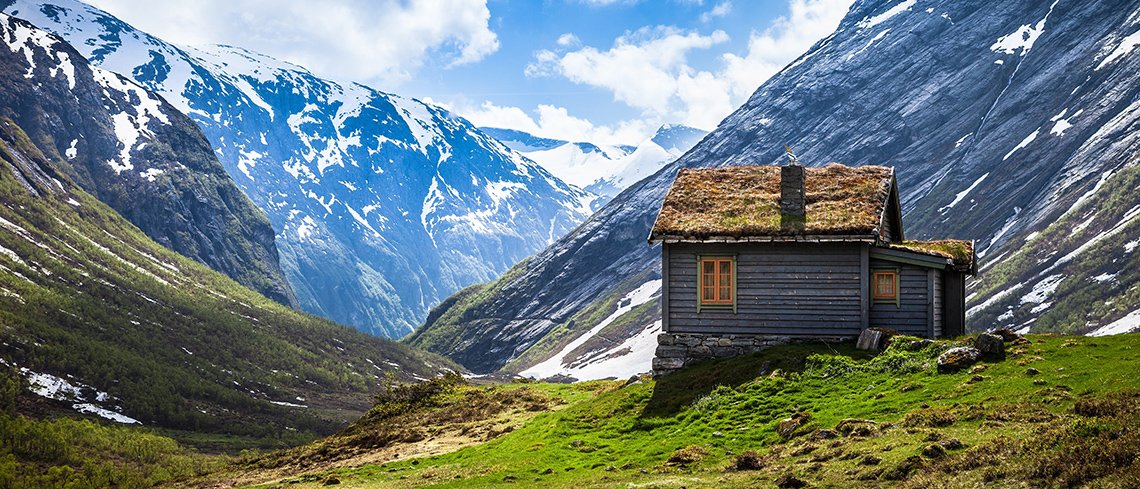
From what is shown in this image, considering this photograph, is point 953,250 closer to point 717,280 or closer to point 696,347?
point 717,280

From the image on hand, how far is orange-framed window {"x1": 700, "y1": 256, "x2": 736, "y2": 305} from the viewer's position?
124 ft

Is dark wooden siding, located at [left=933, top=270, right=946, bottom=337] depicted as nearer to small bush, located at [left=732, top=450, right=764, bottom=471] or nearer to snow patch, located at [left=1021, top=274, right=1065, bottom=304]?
small bush, located at [left=732, top=450, right=764, bottom=471]

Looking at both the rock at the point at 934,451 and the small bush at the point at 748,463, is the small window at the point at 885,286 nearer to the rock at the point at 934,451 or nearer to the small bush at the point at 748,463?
the small bush at the point at 748,463

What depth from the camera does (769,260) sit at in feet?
123

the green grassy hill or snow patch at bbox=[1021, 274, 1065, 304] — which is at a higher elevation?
snow patch at bbox=[1021, 274, 1065, 304]

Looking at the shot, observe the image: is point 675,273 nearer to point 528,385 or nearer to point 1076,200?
point 528,385

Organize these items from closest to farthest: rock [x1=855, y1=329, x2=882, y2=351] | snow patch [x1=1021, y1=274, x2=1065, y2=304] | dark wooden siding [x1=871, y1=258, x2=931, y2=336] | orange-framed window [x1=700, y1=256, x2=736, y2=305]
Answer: rock [x1=855, y1=329, x2=882, y2=351], dark wooden siding [x1=871, y1=258, x2=931, y2=336], orange-framed window [x1=700, y1=256, x2=736, y2=305], snow patch [x1=1021, y1=274, x2=1065, y2=304]

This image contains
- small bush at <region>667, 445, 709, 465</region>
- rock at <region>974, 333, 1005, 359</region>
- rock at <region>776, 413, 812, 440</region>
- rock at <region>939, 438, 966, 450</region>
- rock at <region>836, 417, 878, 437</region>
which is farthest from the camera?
rock at <region>974, 333, 1005, 359</region>

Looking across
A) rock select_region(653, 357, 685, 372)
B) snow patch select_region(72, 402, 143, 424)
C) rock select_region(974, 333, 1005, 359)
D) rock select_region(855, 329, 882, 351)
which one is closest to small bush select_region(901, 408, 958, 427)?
rock select_region(974, 333, 1005, 359)

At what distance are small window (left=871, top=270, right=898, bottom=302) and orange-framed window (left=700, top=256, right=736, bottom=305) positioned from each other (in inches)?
223

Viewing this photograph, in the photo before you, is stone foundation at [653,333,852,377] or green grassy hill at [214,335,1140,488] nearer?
green grassy hill at [214,335,1140,488]

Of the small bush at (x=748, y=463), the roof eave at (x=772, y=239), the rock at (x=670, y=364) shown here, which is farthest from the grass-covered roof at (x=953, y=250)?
the small bush at (x=748, y=463)

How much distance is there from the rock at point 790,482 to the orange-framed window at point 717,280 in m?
17.9

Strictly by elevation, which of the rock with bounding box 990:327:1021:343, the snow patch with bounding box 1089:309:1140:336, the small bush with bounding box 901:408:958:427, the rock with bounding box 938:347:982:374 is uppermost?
the snow patch with bounding box 1089:309:1140:336
